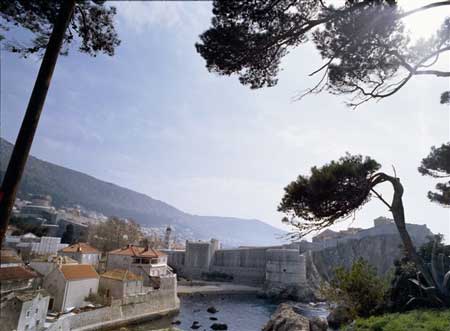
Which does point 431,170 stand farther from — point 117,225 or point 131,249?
point 117,225

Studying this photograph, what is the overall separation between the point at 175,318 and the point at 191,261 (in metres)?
28.5

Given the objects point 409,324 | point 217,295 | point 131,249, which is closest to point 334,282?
point 409,324

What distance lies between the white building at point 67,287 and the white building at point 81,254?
933 centimetres

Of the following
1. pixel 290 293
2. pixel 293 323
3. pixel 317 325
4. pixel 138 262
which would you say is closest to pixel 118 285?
pixel 138 262

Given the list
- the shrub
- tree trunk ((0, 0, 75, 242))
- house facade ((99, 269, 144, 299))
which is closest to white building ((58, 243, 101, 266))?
house facade ((99, 269, 144, 299))

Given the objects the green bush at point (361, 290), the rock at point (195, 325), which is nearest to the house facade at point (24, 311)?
the rock at point (195, 325)

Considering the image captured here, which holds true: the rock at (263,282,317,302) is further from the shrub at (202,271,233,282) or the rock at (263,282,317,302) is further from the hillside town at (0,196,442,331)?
the shrub at (202,271,233,282)

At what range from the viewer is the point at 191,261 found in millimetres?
47812

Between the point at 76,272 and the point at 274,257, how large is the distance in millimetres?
29054

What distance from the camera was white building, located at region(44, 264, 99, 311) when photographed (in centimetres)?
1461

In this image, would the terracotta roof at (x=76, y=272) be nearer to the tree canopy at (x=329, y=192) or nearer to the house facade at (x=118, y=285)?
the house facade at (x=118, y=285)

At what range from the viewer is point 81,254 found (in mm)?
25125

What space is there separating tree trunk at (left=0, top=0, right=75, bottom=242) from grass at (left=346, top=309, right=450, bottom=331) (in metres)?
7.85

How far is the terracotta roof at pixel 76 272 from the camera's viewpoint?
50.2 ft
